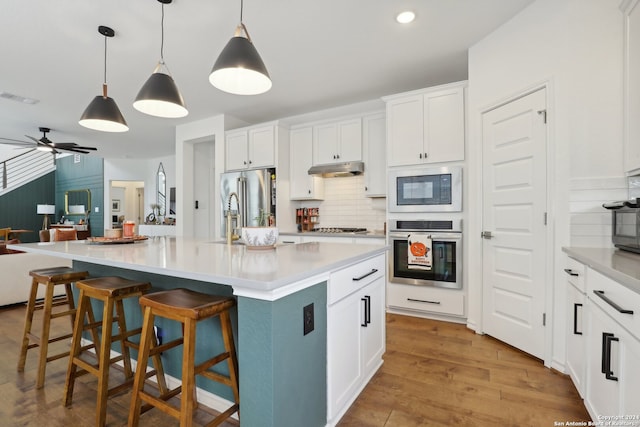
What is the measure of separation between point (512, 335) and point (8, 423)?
10.8 feet

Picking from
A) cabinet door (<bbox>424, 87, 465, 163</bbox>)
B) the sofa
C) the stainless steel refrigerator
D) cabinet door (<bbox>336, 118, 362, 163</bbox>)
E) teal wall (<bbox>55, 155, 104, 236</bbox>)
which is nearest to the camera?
cabinet door (<bbox>424, 87, 465, 163</bbox>)

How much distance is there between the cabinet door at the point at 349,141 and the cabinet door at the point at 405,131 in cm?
61

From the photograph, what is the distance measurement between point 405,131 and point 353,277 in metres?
2.21

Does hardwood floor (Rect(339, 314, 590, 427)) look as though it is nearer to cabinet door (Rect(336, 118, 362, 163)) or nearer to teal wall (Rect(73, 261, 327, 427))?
teal wall (Rect(73, 261, 327, 427))

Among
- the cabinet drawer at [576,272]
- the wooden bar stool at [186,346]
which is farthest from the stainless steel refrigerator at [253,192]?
the cabinet drawer at [576,272]

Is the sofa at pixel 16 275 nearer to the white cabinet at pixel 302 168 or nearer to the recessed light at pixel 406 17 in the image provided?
the white cabinet at pixel 302 168

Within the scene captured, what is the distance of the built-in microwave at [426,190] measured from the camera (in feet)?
10.3

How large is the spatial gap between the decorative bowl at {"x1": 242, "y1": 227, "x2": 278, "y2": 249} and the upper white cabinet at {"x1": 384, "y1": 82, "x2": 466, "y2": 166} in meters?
2.03

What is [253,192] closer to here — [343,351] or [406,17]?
[406,17]

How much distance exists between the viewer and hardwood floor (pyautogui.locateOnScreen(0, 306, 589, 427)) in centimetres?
165

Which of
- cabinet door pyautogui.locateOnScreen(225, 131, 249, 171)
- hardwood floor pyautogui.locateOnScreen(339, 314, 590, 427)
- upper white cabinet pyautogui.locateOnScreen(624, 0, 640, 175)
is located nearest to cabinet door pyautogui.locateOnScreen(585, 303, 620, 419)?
hardwood floor pyautogui.locateOnScreen(339, 314, 590, 427)

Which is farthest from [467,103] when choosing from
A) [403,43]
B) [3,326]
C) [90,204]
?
[90,204]

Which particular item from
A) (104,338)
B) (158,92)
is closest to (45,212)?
(158,92)

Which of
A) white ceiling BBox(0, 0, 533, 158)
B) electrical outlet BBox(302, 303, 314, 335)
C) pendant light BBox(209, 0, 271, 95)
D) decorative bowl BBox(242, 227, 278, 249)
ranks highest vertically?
white ceiling BBox(0, 0, 533, 158)
